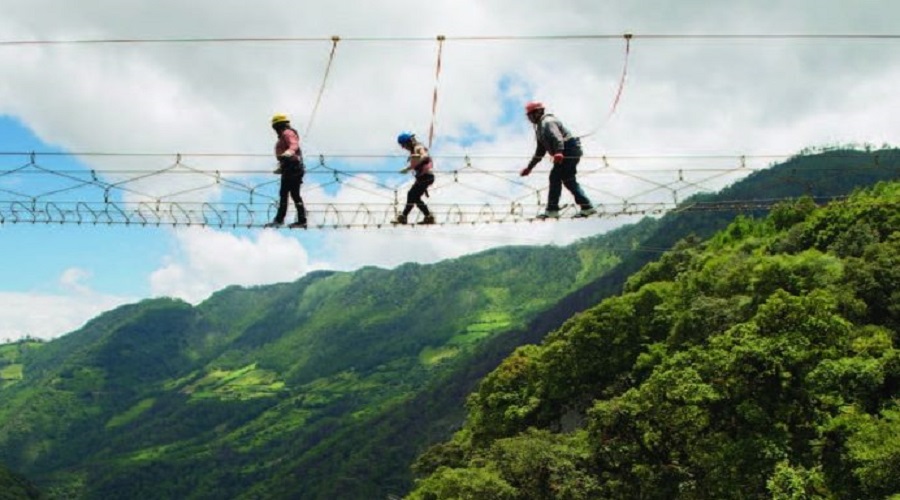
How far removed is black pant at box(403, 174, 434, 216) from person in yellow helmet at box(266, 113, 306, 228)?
2229 millimetres

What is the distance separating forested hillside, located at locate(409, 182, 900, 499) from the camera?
26984 mm

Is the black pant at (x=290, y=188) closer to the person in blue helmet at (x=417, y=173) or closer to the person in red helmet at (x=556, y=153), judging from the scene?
the person in blue helmet at (x=417, y=173)

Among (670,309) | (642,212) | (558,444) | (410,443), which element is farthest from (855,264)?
(410,443)

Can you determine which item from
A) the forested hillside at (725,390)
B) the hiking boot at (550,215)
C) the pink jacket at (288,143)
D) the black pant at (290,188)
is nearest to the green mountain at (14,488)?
the forested hillside at (725,390)

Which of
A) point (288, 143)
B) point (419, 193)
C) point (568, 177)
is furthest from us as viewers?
point (419, 193)

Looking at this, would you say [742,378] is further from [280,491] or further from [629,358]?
[280,491]

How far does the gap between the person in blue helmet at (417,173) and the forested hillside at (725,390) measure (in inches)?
485

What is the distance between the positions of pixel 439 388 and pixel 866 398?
160 meters

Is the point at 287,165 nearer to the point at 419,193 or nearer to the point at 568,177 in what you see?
the point at 419,193

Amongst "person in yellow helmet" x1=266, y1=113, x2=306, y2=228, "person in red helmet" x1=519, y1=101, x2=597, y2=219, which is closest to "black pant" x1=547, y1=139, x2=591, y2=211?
"person in red helmet" x1=519, y1=101, x2=597, y2=219

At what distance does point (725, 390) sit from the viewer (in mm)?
30062

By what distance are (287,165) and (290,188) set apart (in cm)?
52

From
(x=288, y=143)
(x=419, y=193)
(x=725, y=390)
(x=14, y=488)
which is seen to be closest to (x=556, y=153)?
(x=419, y=193)

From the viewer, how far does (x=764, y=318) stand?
3075cm
